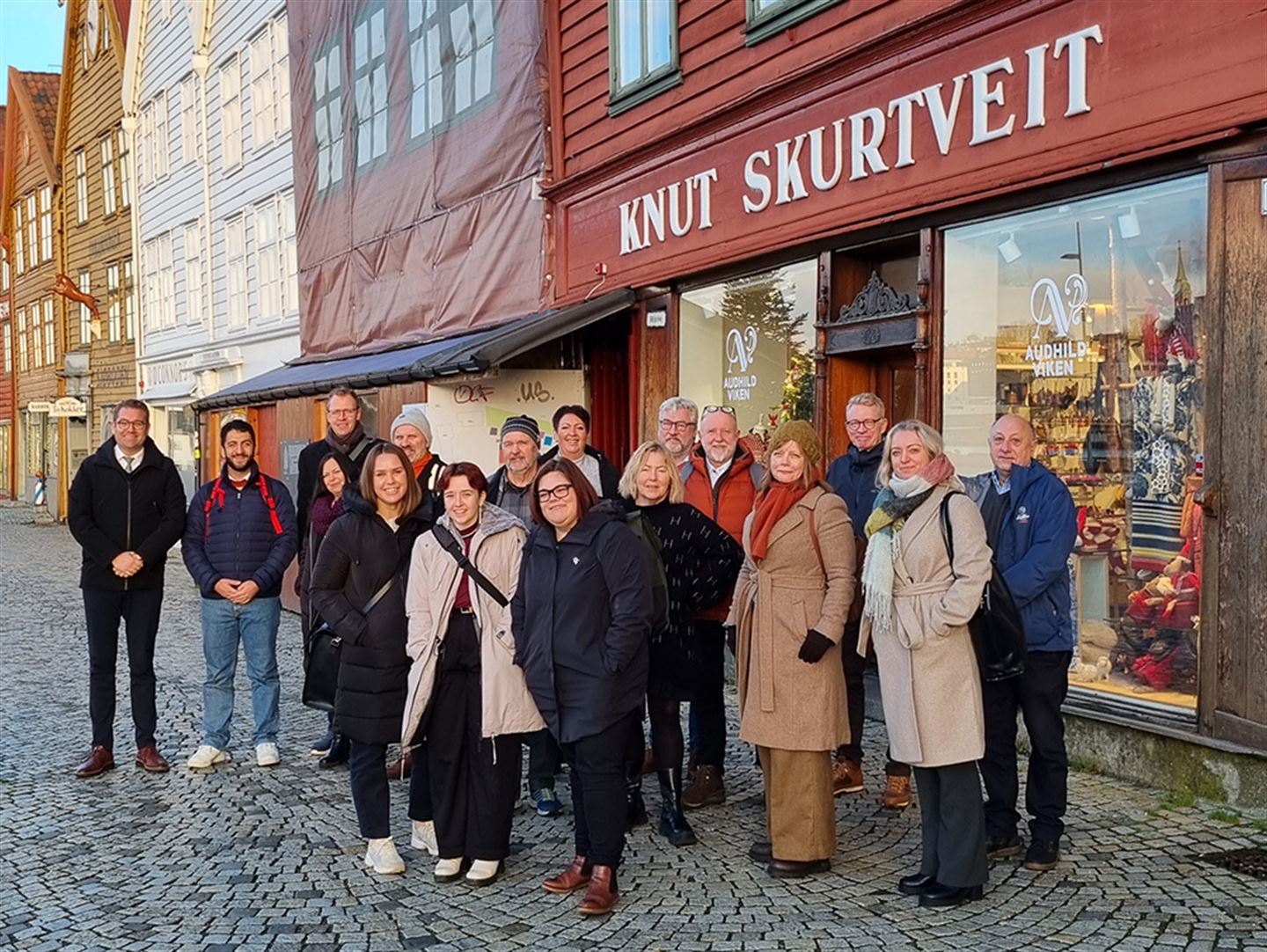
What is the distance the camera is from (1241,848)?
4824mm

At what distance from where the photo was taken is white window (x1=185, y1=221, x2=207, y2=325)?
2253 cm

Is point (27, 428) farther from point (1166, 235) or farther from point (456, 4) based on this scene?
point (1166, 235)

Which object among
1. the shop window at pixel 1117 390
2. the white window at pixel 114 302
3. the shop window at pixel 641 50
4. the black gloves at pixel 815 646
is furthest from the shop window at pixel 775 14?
the white window at pixel 114 302

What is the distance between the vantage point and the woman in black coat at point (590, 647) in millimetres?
4488

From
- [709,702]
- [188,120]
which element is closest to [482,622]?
[709,702]

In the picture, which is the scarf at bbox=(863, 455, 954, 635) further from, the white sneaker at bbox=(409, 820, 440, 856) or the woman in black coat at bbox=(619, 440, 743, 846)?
the white sneaker at bbox=(409, 820, 440, 856)

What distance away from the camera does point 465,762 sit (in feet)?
15.8

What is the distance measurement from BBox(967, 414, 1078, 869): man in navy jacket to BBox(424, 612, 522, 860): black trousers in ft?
6.21

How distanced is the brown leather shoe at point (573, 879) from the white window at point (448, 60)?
9.14 meters

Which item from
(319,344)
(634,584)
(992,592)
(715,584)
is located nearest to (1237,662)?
(992,592)

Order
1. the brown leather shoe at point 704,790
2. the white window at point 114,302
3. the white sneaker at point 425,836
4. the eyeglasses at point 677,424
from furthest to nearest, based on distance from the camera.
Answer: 1. the white window at point 114,302
2. the eyeglasses at point 677,424
3. the brown leather shoe at point 704,790
4. the white sneaker at point 425,836

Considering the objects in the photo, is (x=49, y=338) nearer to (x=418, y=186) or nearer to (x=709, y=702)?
(x=418, y=186)

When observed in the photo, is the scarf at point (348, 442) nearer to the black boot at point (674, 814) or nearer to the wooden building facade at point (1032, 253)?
the black boot at point (674, 814)

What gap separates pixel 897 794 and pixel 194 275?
20420 mm
